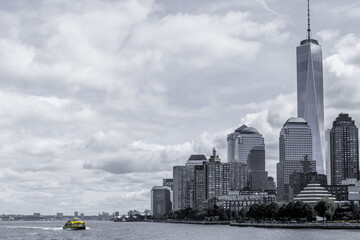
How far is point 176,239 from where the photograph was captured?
648 feet

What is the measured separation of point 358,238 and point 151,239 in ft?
210

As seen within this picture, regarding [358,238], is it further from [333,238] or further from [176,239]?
[176,239]

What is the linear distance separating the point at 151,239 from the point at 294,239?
47718mm

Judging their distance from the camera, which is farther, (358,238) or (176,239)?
(176,239)

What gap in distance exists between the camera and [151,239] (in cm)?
19938

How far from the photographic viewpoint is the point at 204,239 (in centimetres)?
19412

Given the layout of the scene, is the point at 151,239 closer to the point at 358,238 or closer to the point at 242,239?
the point at 242,239

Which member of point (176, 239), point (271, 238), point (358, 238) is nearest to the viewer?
point (358, 238)

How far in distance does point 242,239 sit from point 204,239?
596 inches

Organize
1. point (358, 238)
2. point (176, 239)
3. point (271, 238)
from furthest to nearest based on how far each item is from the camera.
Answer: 1. point (176, 239)
2. point (271, 238)
3. point (358, 238)

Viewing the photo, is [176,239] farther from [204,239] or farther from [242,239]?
[242,239]

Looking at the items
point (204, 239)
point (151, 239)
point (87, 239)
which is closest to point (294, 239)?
point (204, 239)

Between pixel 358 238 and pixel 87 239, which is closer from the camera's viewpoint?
pixel 358 238

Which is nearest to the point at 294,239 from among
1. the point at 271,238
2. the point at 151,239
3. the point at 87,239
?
the point at 271,238
